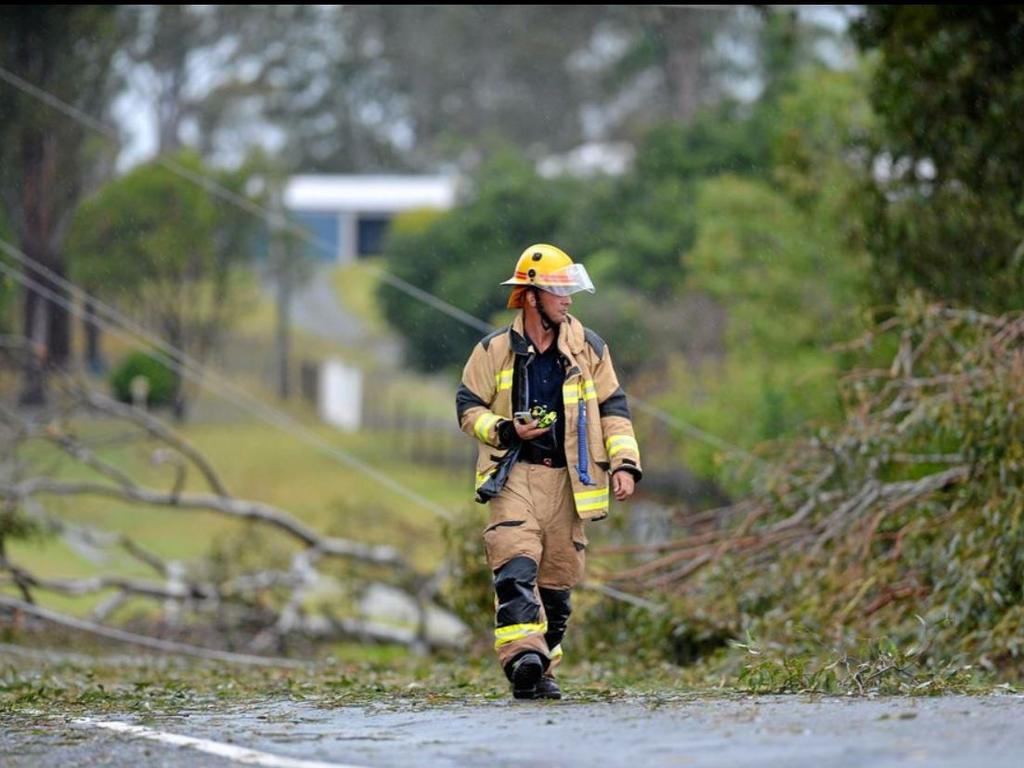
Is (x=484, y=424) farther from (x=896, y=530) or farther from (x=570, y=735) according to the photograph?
(x=896, y=530)

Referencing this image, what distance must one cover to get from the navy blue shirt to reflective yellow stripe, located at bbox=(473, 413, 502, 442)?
22 cm

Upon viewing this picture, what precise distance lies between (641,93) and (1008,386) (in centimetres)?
4486

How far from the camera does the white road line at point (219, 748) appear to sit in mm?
6144

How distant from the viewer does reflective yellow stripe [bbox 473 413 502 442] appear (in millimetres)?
8156

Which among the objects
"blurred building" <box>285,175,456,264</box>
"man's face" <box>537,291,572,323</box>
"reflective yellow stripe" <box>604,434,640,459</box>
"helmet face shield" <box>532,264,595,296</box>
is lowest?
"reflective yellow stripe" <box>604,434,640,459</box>

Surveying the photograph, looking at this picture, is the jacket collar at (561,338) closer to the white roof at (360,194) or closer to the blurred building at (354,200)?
the blurred building at (354,200)

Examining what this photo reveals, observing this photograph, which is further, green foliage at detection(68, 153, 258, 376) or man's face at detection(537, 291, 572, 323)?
green foliage at detection(68, 153, 258, 376)

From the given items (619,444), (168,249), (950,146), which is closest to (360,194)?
(168,249)

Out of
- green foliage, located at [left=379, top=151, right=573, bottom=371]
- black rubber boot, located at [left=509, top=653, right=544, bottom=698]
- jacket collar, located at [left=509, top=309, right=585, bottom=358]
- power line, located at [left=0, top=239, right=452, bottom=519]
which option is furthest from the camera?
green foliage, located at [left=379, top=151, right=573, bottom=371]

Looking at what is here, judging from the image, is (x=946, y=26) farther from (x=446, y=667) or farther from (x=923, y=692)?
(x=923, y=692)

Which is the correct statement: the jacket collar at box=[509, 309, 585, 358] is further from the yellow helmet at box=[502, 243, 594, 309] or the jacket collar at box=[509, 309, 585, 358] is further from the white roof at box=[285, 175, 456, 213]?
the white roof at box=[285, 175, 456, 213]

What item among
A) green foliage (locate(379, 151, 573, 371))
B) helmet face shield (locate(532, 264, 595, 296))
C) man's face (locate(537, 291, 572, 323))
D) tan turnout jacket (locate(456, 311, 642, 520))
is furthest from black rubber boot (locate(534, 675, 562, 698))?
green foliage (locate(379, 151, 573, 371))

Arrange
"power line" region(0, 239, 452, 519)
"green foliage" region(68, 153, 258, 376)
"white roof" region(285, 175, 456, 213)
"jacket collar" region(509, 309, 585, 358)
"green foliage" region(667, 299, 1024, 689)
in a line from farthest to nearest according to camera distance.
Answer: "white roof" region(285, 175, 456, 213), "green foliage" region(68, 153, 258, 376), "power line" region(0, 239, 452, 519), "green foliage" region(667, 299, 1024, 689), "jacket collar" region(509, 309, 585, 358)

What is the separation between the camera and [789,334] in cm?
3344
